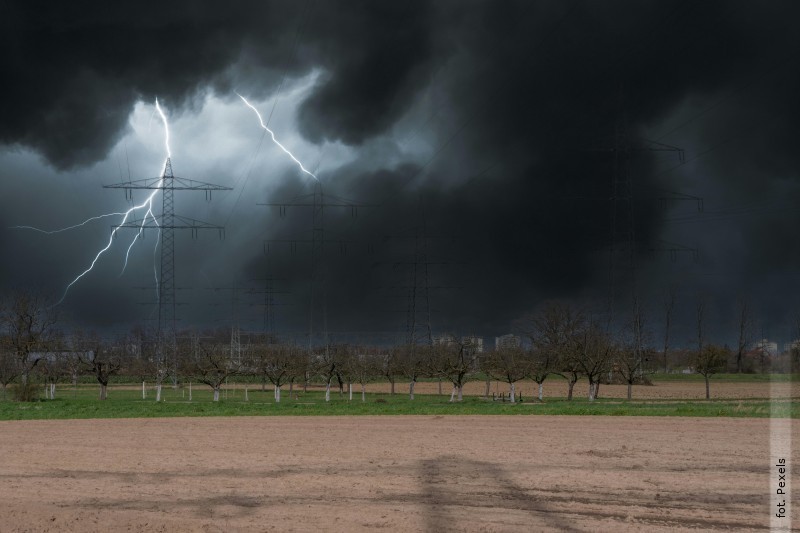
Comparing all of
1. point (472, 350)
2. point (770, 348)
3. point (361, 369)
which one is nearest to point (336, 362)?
point (361, 369)

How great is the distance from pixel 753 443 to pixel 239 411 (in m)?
29.7

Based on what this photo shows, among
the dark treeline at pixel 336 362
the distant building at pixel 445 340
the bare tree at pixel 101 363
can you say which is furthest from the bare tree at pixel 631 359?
the bare tree at pixel 101 363

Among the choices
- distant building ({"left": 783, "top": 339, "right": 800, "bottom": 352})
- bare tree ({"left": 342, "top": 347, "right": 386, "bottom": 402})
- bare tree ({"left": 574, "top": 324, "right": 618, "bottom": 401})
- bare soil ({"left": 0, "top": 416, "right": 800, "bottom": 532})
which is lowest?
bare tree ({"left": 342, "top": 347, "right": 386, "bottom": 402})

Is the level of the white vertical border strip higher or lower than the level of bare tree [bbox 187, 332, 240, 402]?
higher

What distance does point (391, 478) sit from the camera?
21.3 meters

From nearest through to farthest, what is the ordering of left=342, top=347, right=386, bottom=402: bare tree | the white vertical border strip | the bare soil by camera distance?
the white vertical border strip, the bare soil, left=342, top=347, right=386, bottom=402: bare tree

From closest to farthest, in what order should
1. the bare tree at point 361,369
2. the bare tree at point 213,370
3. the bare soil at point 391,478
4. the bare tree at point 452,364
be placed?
the bare soil at point 391,478 → the bare tree at point 213,370 → the bare tree at point 452,364 → the bare tree at point 361,369

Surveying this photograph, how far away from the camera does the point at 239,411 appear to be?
154ft

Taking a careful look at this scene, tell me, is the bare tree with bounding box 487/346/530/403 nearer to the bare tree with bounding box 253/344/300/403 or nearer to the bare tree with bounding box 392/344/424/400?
the bare tree with bounding box 392/344/424/400

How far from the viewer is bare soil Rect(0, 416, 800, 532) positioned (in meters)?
16.3

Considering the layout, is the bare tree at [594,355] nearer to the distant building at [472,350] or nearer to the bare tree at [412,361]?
the distant building at [472,350]

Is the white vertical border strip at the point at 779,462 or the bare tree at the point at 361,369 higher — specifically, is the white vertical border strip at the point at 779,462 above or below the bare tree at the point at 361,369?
above

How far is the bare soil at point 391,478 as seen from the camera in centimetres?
1633

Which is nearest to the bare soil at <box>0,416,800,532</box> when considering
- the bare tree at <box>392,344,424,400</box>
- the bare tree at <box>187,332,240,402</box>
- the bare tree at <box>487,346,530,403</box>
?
the bare tree at <box>487,346,530,403</box>
